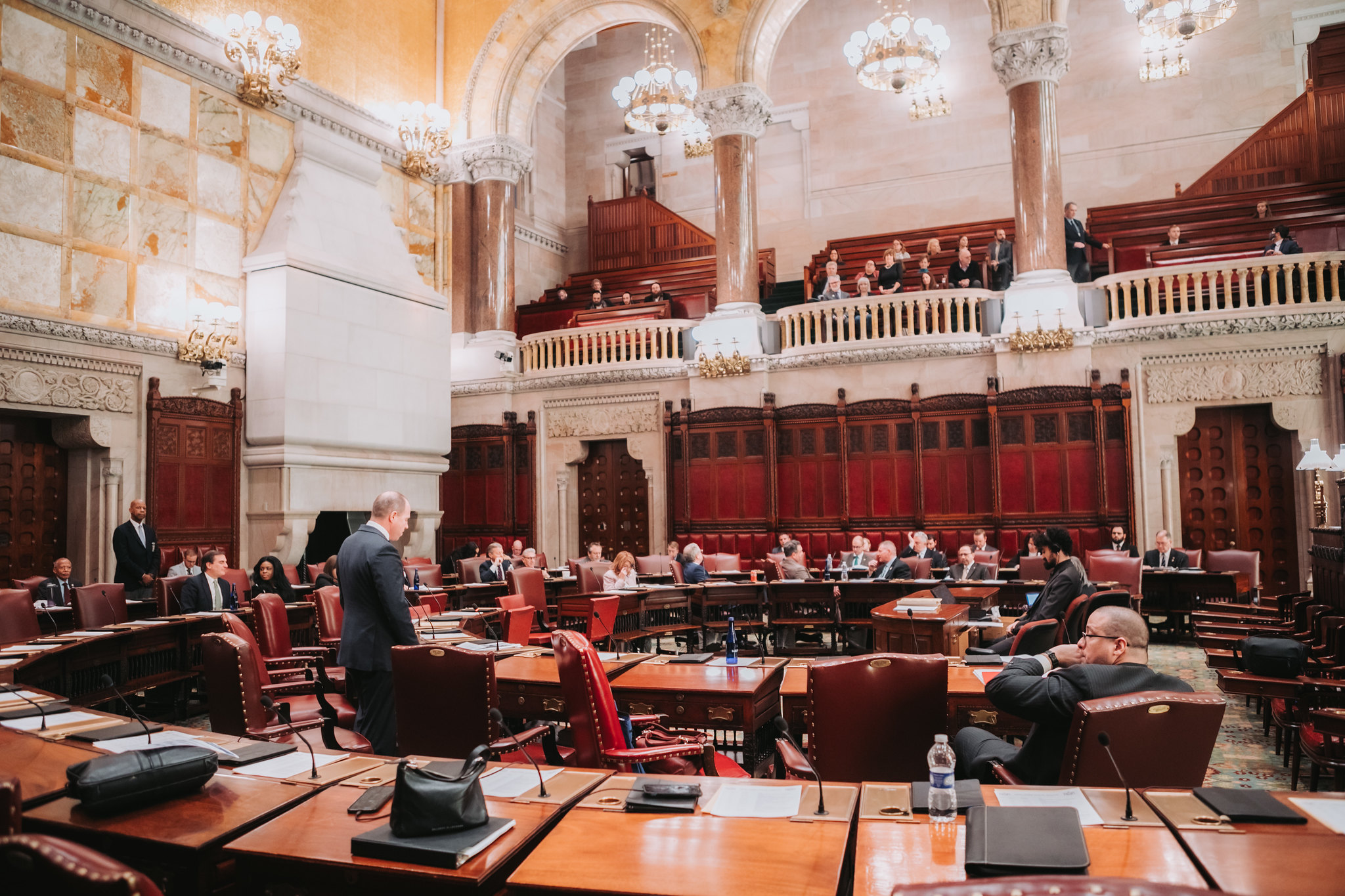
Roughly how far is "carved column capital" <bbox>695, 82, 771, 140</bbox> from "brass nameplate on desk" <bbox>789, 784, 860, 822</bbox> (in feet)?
43.0

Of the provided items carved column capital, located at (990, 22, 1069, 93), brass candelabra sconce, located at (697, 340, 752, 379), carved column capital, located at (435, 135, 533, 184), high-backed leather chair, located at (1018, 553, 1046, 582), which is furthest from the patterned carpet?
carved column capital, located at (435, 135, 533, 184)

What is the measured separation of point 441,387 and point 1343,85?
15444 millimetres

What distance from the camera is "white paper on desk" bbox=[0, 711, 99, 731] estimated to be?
3232 millimetres

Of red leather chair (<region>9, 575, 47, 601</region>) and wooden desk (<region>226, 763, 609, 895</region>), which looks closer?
wooden desk (<region>226, 763, 609, 895</region>)

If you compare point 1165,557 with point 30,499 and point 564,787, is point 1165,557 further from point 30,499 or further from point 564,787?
point 30,499

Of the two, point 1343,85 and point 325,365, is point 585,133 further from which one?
point 1343,85

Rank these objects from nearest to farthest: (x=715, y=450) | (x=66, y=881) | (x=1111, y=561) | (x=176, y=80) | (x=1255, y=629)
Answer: (x=66, y=881), (x=1255, y=629), (x=1111, y=561), (x=176, y=80), (x=715, y=450)

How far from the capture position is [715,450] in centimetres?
1425

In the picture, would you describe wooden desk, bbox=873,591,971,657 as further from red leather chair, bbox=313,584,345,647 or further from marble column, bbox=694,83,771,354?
marble column, bbox=694,83,771,354

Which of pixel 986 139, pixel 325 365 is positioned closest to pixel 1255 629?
pixel 325 365

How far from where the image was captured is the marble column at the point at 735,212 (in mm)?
14016

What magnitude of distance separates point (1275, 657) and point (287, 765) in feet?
16.7

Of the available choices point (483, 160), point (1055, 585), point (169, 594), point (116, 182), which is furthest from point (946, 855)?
point (483, 160)

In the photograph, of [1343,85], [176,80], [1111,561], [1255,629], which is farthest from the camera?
[1343,85]
